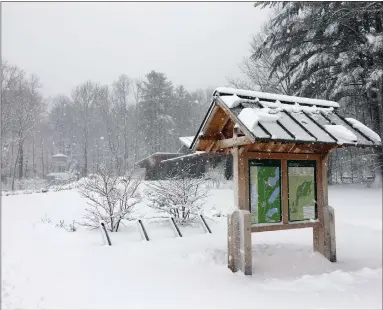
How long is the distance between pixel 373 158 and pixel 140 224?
9.20 m

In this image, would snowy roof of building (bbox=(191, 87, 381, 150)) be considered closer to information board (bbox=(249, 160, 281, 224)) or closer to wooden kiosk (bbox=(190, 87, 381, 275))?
wooden kiosk (bbox=(190, 87, 381, 275))

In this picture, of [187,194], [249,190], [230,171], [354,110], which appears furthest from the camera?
[230,171]

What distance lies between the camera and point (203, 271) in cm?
609

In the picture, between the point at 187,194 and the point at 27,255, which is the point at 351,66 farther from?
the point at 27,255

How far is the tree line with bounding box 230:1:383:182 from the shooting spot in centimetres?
1402

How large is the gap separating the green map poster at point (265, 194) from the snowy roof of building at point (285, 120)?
3.30 ft

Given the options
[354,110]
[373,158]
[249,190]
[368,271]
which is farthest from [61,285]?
[354,110]

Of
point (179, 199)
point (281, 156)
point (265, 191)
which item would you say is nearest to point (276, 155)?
point (281, 156)

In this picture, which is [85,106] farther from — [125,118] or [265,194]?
[265,194]

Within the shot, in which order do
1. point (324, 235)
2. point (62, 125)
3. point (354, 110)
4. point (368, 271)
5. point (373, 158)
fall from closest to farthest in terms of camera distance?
point (368, 271) → point (324, 235) → point (373, 158) → point (354, 110) → point (62, 125)

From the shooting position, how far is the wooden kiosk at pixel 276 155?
576 cm

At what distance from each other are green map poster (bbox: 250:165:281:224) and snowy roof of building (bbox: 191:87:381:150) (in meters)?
1.01

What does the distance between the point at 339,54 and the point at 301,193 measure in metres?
11.6

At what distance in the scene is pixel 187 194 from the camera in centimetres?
1166
